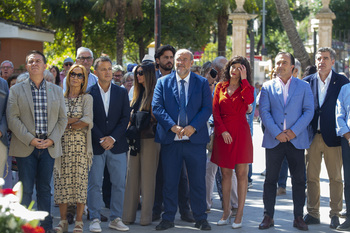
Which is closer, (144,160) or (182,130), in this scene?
→ (182,130)

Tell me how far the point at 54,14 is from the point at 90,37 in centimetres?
552

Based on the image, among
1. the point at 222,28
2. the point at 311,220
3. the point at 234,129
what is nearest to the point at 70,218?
the point at 234,129

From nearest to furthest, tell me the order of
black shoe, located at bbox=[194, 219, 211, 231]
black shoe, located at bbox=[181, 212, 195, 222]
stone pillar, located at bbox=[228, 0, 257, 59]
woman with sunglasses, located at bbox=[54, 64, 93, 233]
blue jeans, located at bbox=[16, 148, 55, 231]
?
blue jeans, located at bbox=[16, 148, 55, 231], woman with sunglasses, located at bbox=[54, 64, 93, 233], black shoe, located at bbox=[194, 219, 211, 231], black shoe, located at bbox=[181, 212, 195, 222], stone pillar, located at bbox=[228, 0, 257, 59]

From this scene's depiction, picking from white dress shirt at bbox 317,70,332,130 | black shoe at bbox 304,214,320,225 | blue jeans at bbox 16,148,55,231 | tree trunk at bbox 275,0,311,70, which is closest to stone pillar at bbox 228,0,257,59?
tree trunk at bbox 275,0,311,70

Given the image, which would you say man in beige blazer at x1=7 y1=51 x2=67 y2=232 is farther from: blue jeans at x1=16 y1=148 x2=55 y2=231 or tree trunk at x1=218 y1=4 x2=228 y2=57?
tree trunk at x1=218 y1=4 x2=228 y2=57

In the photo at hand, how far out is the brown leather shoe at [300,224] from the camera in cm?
771

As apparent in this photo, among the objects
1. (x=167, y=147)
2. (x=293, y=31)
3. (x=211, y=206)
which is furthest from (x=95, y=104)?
(x=293, y=31)

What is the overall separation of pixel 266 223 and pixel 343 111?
1.75m

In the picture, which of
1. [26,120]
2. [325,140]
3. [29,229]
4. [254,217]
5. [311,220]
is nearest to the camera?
[29,229]

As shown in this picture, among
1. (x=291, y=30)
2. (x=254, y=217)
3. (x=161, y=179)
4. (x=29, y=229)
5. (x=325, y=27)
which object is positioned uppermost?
(x=325, y=27)

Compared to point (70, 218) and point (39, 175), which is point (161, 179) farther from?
point (39, 175)

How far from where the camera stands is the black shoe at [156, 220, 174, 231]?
25.3 ft

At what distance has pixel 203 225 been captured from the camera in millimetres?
7762

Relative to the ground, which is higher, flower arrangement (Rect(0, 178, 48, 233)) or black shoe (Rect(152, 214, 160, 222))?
flower arrangement (Rect(0, 178, 48, 233))
